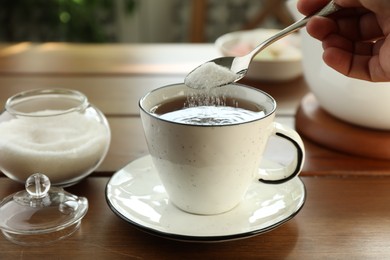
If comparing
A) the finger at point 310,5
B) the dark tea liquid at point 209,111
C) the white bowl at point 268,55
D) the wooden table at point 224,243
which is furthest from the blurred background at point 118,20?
the dark tea liquid at point 209,111

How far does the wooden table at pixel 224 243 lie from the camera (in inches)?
19.7

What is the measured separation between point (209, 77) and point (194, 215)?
145 millimetres

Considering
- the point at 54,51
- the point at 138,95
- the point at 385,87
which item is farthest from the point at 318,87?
the point at 54,51

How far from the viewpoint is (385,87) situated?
0.68 meters

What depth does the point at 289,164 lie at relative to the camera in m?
0.58

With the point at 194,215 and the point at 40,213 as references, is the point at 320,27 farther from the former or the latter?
the point at 40,213

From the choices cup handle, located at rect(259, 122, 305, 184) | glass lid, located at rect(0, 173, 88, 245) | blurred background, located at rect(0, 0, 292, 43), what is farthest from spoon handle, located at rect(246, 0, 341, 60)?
blurred background, located at rect(0, 0, 292, 43)

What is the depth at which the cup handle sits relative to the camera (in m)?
0.56

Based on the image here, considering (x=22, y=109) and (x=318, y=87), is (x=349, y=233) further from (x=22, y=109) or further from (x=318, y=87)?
(x=22, y=109)

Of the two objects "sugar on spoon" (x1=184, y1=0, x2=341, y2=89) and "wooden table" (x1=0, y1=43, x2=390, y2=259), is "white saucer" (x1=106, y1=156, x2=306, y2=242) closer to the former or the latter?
"wooden table" (x1=0, y1=43, x2=390, y2=259)

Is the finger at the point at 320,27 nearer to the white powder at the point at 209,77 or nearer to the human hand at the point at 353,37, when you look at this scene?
the human hand at the point at 353,37

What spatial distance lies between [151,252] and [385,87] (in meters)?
0.36

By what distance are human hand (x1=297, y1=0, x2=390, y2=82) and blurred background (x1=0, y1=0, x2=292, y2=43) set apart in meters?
1.35

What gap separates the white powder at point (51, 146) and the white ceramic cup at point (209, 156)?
108mm
